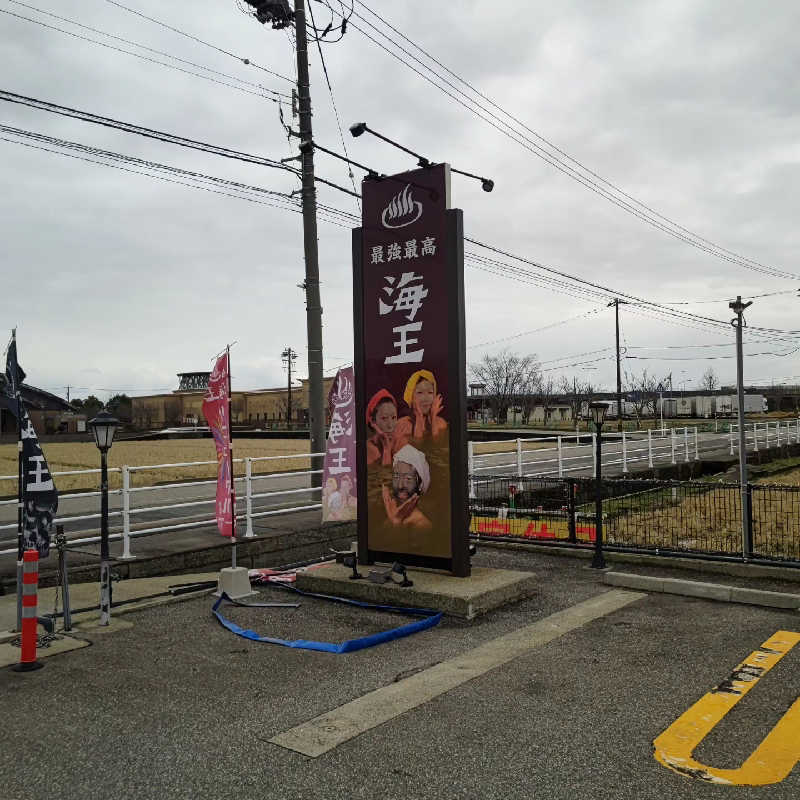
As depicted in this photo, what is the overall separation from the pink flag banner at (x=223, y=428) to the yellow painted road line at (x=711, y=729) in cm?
568

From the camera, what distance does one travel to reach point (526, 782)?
4.20 m

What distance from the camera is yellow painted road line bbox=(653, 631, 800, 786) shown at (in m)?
4.27

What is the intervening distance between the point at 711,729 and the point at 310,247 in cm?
1338

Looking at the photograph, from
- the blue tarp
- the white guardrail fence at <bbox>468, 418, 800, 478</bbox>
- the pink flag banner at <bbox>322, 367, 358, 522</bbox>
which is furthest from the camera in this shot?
the white guardrail fence at <bbox>468, 418, 800, 478</bbox>

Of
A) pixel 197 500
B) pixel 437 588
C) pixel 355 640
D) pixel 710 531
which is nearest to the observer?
pixel 355 640

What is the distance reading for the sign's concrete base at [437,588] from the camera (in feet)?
26.2

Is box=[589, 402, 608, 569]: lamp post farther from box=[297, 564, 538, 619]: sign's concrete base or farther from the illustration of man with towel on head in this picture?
the illustration of man with towel on head

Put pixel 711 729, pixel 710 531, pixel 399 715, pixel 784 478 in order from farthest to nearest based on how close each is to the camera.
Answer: pixel 784 478, pixel 710 531, pixel 399 715, pixel 711 729

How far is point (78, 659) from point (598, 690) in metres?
4.64

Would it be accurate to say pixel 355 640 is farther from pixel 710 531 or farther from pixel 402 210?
pixel 710 531

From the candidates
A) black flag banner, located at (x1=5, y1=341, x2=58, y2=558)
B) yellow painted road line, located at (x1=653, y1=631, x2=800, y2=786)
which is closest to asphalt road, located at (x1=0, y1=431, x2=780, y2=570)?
black flag banner, located at (x1=5, y1=341, x2=58, y2=558)

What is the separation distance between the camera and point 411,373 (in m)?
9.15

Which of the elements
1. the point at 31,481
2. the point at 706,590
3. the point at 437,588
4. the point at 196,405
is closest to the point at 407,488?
the point at 437,588

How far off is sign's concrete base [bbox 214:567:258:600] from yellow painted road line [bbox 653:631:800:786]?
5543mm
